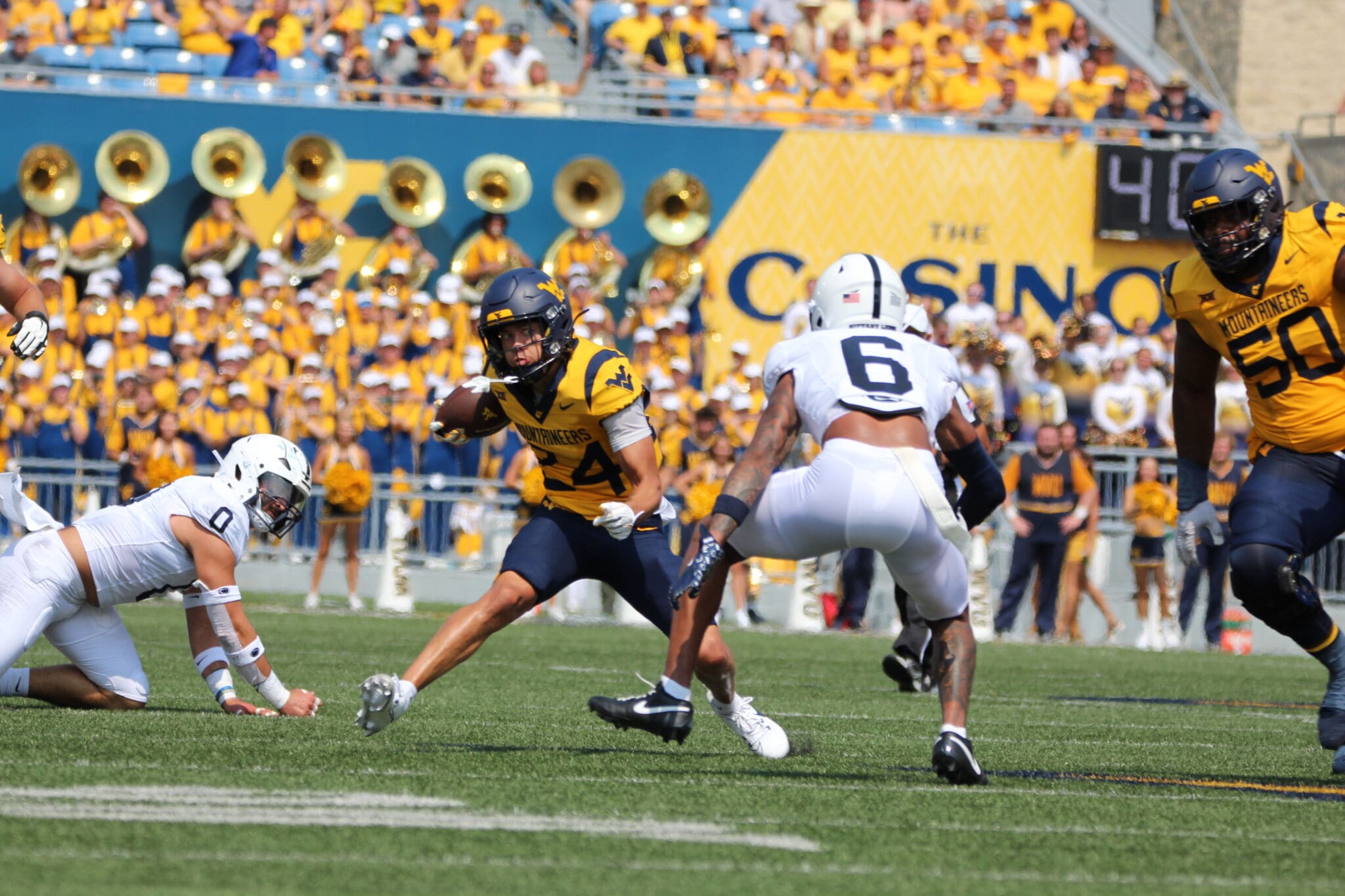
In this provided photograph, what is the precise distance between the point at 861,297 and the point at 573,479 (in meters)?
1.35

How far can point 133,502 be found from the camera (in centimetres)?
772

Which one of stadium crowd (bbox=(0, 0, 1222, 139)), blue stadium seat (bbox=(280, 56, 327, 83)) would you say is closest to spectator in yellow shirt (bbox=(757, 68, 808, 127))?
stadium crowd (bbox=(0, 0, 1222, 139))

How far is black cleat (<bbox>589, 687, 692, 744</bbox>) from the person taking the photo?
6395 millimetres

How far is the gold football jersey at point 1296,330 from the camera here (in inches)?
268

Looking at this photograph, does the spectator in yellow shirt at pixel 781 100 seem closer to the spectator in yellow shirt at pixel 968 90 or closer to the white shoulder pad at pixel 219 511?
the spectator in yellow shirt at pixel 968 90

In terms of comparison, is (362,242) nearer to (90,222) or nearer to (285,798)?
(90,222)

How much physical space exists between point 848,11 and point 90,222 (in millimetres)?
8747

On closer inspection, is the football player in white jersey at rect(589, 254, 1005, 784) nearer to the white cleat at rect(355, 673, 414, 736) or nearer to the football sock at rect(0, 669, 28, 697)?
the white cleat at rect(355, 673, 414, 736)

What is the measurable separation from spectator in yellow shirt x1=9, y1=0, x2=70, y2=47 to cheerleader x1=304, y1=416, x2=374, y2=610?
6824 mm

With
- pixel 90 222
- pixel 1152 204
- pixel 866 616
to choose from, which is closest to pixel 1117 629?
pixel 866 616

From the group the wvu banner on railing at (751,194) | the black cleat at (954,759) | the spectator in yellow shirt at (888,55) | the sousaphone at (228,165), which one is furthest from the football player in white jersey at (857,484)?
the spectator in yellow shirt at (888,55)

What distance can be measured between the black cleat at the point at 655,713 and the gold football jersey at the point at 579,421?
911 millimetres

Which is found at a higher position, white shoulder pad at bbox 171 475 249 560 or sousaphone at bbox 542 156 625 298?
sousaphone at bbox 542 156 625 298

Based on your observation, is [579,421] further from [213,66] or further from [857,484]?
[213,66]
